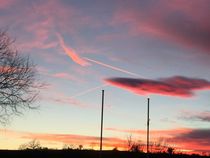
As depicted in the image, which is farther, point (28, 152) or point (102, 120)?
point (102, 120)

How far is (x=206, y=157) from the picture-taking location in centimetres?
4109

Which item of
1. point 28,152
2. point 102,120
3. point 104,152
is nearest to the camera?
point 28,152

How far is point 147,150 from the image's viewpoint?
40.2 m

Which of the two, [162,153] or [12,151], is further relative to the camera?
[162,153]

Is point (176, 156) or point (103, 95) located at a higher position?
point (103, 95)

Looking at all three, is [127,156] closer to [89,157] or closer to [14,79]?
[89,157]

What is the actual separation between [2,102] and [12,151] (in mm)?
3544

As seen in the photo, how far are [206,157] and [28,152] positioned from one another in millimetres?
12665

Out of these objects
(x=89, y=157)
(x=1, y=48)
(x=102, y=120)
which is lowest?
(x=89, y=157)

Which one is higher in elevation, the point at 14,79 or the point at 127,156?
the point at 14,79

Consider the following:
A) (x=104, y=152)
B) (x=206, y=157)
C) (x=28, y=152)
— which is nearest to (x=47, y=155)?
(x=28, y=152)

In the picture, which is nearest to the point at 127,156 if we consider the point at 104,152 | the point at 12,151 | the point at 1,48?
the point at 104,152

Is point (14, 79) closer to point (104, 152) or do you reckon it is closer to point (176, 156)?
point (104, 152)

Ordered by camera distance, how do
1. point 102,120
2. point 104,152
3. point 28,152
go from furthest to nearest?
1. point 102,120
2. point 104,152
3. point 28,152
